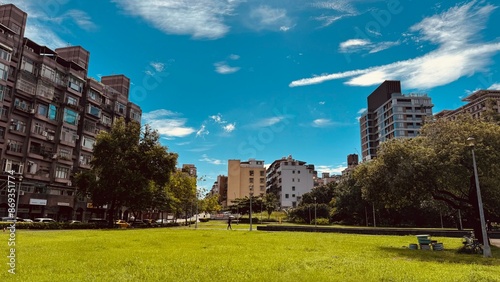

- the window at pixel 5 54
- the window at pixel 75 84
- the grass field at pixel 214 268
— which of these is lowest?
the grass field at pixel 214 268

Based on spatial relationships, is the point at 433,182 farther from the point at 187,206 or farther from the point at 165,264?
the point at 187,206

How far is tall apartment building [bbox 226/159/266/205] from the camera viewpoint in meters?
128

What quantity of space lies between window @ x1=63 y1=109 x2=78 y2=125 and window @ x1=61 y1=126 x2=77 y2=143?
1283 mm

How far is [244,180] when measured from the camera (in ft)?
422

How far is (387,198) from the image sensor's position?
2616cm

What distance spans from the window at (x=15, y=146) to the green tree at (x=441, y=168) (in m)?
48.7

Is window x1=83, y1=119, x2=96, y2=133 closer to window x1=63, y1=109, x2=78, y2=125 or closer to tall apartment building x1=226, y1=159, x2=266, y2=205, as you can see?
window x1=63, y1=109, x2=78, y2=125

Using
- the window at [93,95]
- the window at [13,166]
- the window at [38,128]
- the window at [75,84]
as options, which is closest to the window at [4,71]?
the window at [38,128]

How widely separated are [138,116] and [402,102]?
80818 millimetres

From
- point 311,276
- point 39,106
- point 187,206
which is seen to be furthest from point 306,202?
point 311,276

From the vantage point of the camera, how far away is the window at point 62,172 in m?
57.1

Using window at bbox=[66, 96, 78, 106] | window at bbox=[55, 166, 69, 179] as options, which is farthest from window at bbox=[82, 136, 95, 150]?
window at bbox=[66, 96, 78, 106]

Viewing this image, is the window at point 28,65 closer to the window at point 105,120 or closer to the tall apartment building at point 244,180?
the window at point 105,120

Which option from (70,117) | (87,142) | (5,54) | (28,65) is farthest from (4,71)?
(87,142)
